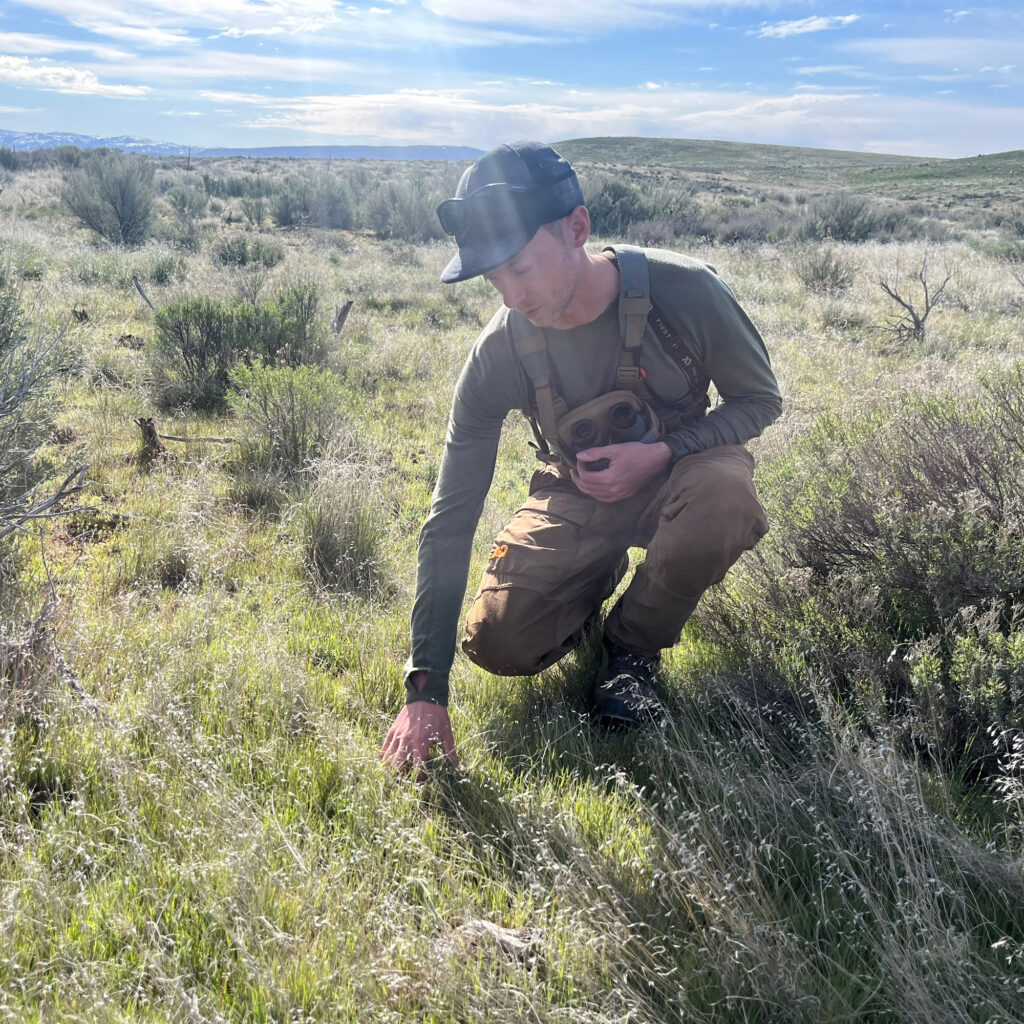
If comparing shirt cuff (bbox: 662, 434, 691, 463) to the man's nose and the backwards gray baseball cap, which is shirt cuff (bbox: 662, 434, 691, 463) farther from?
the backwards gray baseball cap

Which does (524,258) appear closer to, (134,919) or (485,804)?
(485,804)

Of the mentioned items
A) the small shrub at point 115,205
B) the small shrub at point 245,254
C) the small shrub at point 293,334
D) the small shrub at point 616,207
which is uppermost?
the small shrub at point 616,207

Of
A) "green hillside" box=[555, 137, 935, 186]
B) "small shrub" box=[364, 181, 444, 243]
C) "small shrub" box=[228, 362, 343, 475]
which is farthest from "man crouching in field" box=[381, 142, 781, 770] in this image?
"green hillside" box=[555, 137, 935, 186]

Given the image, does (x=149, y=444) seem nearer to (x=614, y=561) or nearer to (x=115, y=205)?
(x=614, y=561)

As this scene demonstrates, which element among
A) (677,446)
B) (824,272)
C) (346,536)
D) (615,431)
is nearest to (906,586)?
(677,446)

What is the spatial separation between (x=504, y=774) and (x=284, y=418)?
130 inches

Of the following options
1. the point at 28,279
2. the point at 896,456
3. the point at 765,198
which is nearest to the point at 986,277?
the point at 896,456

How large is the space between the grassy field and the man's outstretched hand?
0.26 ft

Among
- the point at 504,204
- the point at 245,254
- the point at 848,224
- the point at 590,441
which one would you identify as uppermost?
the point at 848,224

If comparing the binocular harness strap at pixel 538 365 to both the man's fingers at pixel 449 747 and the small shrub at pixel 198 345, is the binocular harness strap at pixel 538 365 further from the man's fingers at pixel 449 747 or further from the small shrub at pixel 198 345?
the small shrub at pixel 198 345

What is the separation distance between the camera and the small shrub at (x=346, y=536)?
3.41m

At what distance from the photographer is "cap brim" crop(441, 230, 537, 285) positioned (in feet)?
7.03

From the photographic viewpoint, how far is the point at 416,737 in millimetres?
2156

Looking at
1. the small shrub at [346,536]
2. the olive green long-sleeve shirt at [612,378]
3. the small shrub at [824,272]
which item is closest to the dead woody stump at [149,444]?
the small shrub at [346,536]
